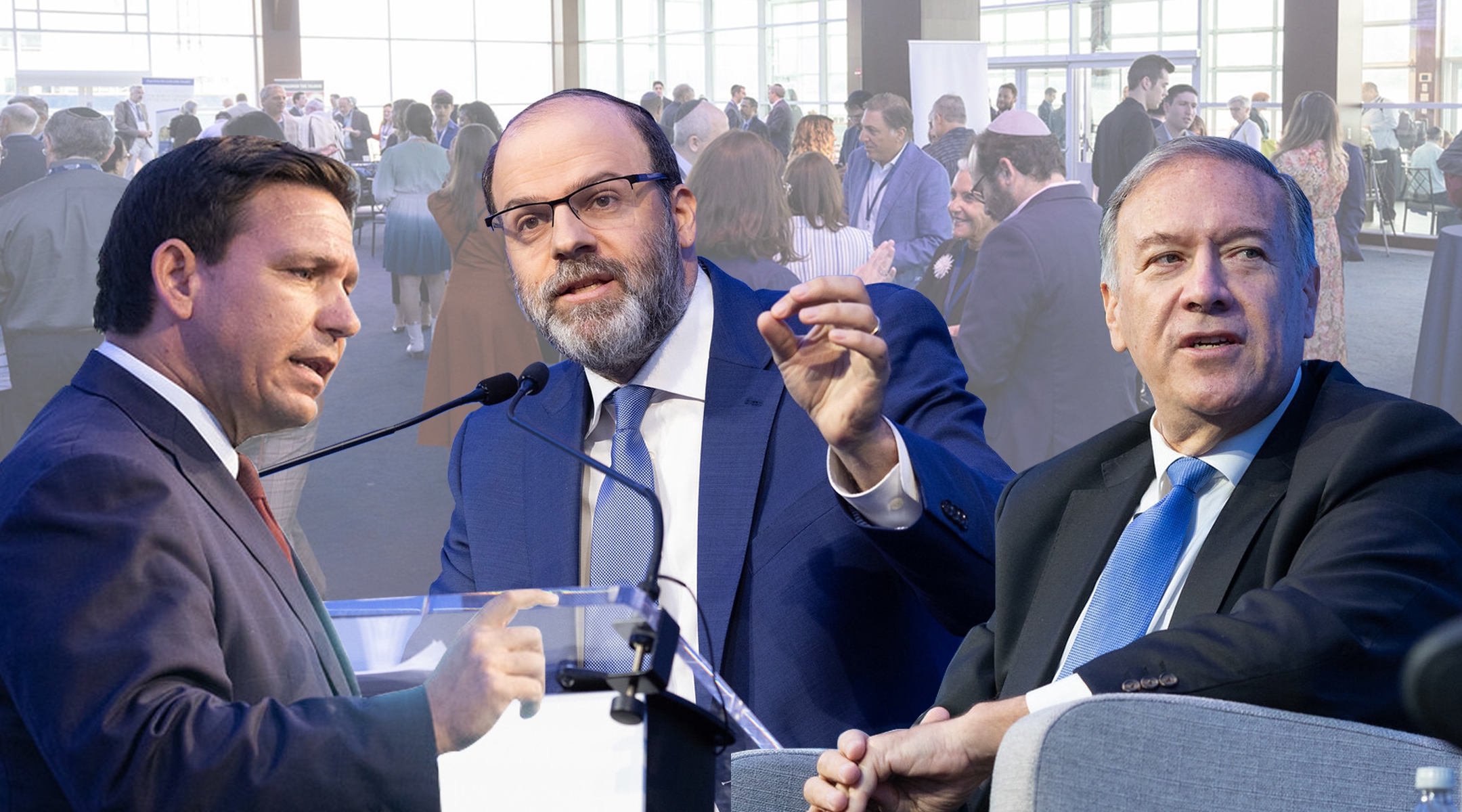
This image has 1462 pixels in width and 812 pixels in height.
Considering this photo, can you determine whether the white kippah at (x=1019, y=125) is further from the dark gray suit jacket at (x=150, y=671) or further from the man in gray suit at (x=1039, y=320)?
the dark gray suit jacket at (x=150, y=671)

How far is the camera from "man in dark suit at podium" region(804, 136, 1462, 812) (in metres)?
1.15

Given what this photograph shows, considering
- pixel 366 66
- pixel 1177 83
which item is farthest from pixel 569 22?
pixel 1177 83

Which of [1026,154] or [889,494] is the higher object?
[1026,154]

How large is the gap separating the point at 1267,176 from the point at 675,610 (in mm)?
924

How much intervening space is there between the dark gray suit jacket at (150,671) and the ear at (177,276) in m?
0.13

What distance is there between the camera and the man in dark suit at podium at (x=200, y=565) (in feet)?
3.04

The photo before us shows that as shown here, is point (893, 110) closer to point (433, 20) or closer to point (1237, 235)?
point (1237, 235)

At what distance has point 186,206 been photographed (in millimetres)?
1141

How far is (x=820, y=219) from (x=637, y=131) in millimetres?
3543

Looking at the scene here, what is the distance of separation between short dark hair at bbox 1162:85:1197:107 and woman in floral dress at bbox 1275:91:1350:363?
53 cm

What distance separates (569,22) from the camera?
16.5 metres

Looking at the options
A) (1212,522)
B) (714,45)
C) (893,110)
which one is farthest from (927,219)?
(714,45)

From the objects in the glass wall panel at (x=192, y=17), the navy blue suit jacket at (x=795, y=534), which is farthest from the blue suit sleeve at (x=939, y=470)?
the glass wall panel at (x=192, y=17)

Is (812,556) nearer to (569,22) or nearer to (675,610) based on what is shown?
(675,610)
